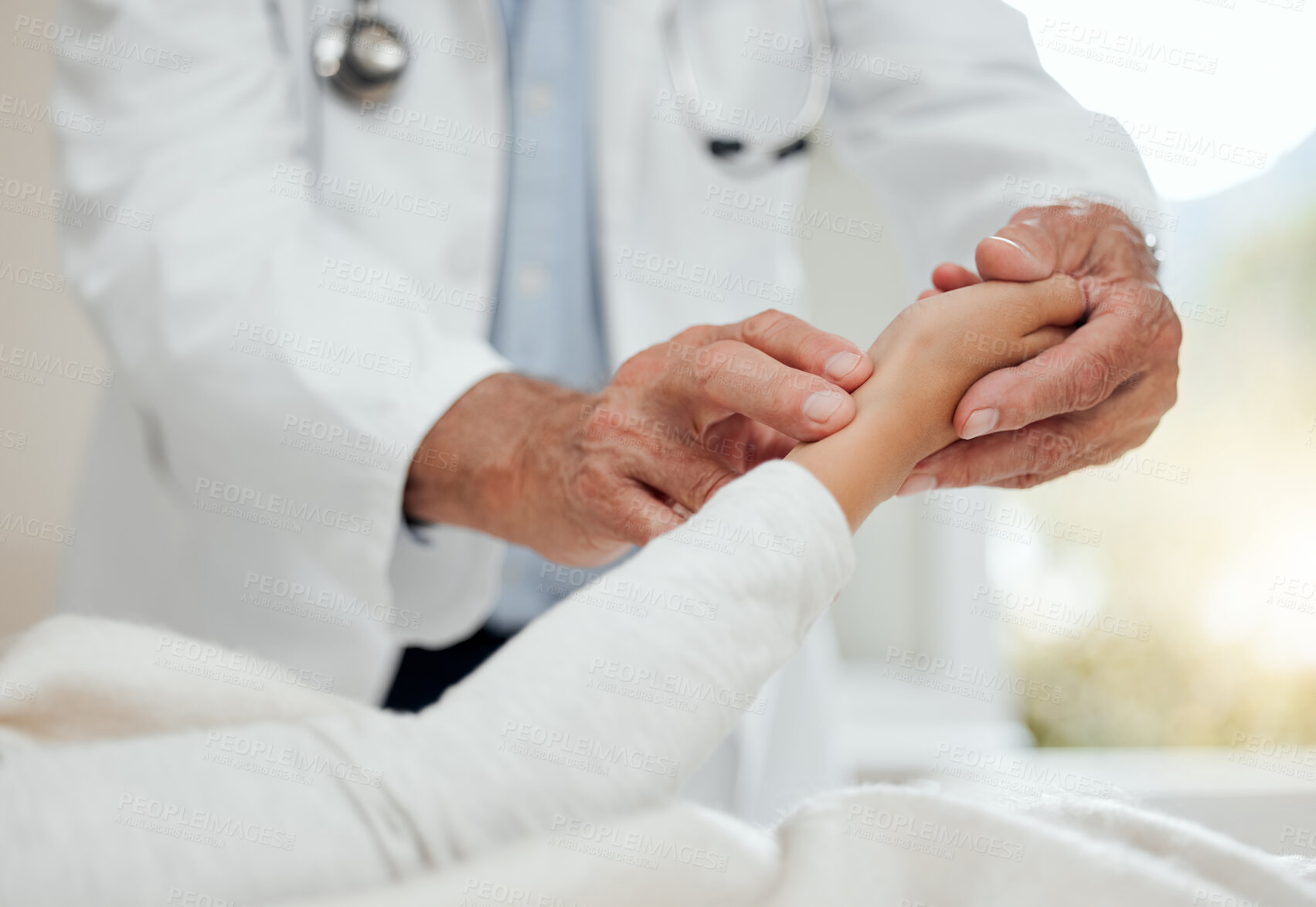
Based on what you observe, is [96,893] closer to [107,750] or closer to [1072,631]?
[107,750]

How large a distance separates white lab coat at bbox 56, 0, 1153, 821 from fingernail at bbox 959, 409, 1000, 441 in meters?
0.25

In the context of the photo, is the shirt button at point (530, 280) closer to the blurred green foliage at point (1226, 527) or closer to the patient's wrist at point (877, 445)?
the patient's wrist at point (877, 445)

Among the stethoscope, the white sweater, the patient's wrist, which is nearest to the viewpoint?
the white sweater

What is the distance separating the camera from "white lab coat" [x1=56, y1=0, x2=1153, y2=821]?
64 centimetres

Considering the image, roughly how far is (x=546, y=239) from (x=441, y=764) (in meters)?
0.66

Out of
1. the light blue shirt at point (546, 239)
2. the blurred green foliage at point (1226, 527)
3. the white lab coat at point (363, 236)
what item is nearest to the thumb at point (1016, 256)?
the white lab coat at point (363, 236)

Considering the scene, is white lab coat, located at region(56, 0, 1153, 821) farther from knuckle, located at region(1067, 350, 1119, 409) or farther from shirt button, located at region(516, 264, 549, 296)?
knuckle, located at region(1067, 350, 1119, 409)

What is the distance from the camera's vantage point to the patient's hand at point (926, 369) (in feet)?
1.42

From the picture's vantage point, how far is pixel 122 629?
1.15ft

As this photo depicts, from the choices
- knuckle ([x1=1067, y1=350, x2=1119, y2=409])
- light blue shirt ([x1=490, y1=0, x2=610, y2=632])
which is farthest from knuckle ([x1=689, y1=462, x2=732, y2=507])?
light blue shirt ([x1=490, y1=0, x2=610, y2=632])

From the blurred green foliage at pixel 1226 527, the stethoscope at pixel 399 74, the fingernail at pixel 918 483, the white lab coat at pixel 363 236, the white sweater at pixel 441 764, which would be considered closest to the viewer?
the white sweater at pixel 441 764

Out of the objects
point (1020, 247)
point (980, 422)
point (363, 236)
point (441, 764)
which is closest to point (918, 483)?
point (980, 422)

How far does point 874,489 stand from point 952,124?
1.41 ft

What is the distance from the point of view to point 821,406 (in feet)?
1.47
